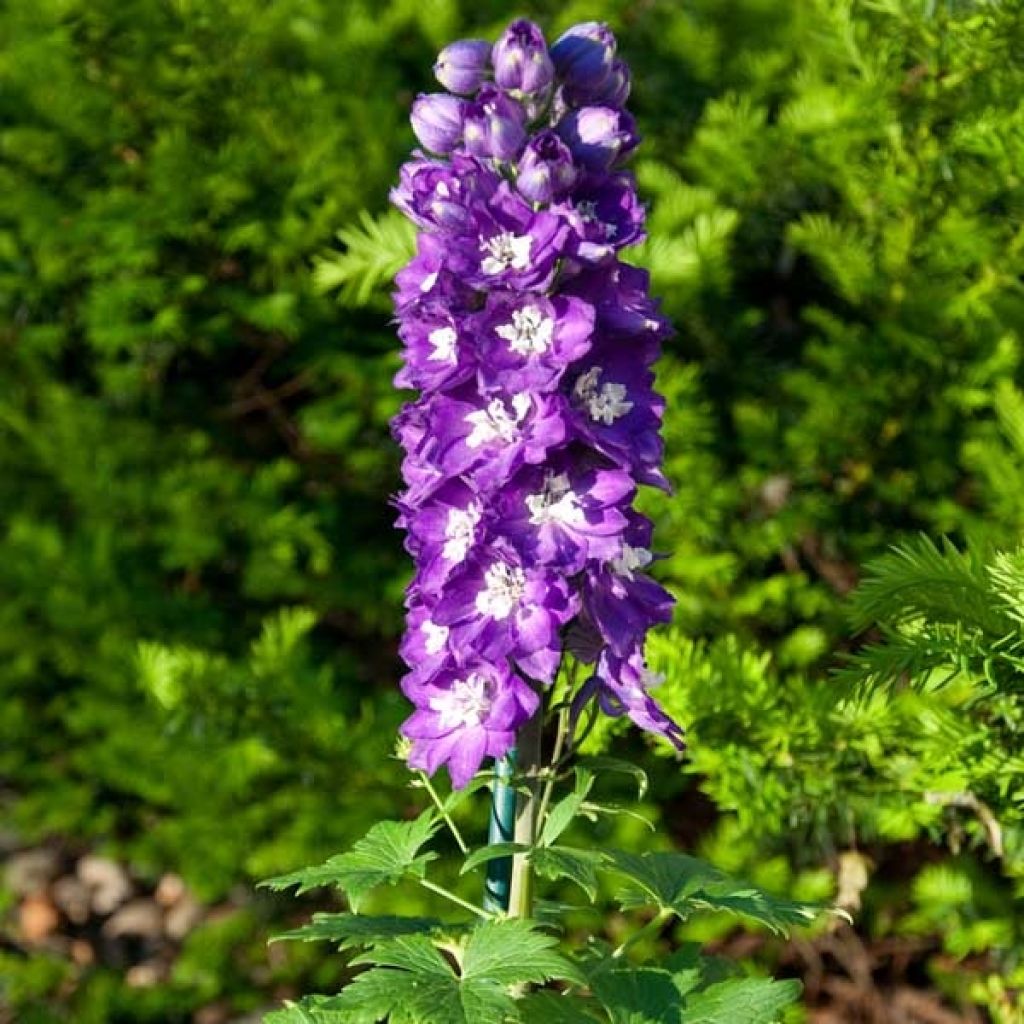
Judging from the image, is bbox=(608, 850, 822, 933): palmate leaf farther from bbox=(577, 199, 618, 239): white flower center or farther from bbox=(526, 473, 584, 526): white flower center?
bbox=(577, 199, 618, 239): white flower center

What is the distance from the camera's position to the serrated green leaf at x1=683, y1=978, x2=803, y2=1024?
1283 millimetres

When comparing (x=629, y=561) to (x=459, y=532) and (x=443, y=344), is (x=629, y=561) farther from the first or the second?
(x=443, y=344)

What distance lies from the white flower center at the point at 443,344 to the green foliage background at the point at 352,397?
740mm

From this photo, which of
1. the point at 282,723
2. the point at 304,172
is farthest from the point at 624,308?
the point at 304,172

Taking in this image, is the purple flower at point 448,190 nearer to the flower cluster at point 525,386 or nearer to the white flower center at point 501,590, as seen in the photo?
the flower cluster at point 525,386

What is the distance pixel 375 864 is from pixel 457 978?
153 millimetres

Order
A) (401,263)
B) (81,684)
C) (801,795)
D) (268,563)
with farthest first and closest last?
1. (81,684)
2. (268,563)
3. (401,263)
4. (801,795)

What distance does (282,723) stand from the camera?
2447mm

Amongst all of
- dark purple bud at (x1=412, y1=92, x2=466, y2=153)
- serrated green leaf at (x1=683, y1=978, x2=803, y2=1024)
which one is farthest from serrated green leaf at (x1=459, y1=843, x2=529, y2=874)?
dark purple bud at (x1=412, y1=92, x2=466, y2=153)

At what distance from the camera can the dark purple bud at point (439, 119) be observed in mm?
1305

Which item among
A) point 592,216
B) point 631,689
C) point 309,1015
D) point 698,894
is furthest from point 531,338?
point 309,1015

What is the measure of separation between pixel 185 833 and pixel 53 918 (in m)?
0.88

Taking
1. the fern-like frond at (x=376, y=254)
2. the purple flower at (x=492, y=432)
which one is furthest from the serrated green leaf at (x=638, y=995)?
the fern-like frond at (x=376, y=254)

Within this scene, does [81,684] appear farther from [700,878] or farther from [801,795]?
[700,878]
